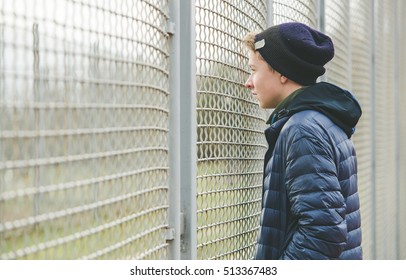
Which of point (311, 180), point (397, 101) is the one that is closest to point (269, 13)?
point (311, 180)

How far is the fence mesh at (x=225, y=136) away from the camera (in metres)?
2.90

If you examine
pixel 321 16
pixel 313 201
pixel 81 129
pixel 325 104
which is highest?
pixel 321 16

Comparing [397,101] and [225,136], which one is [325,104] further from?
[397,101]

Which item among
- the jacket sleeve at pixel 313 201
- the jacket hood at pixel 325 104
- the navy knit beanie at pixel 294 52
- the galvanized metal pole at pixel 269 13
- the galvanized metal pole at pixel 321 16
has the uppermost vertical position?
the galvanized metal pole at pixel 321 16

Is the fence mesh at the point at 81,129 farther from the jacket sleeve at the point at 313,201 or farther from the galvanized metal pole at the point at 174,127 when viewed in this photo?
the jacket sleeve at the point at 313,201

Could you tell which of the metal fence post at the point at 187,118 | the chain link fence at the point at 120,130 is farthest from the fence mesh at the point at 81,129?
the metal fence post at the point at 187,118

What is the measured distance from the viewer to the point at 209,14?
117 inches

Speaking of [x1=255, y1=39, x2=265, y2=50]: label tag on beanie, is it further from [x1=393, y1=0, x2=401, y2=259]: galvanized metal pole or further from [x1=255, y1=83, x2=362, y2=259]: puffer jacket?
[x1=393, y1=0, x2=401, y2=259]: galvanized metal pole

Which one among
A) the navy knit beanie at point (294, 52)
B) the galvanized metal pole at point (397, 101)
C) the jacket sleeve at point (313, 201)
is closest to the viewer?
the jacket sleeve at point (313, 201)

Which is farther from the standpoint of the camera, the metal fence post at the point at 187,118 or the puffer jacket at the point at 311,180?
the metal fence post at the point at 187,118

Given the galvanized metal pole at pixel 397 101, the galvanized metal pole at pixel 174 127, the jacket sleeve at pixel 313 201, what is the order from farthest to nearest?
the galvanized metal pole at pixel 397 101
the galvanized metal pole at pixel 174 127
the jacket sleeve at pixel 313 201

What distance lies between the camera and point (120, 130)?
2.11 metres

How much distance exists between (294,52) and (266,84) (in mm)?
143
